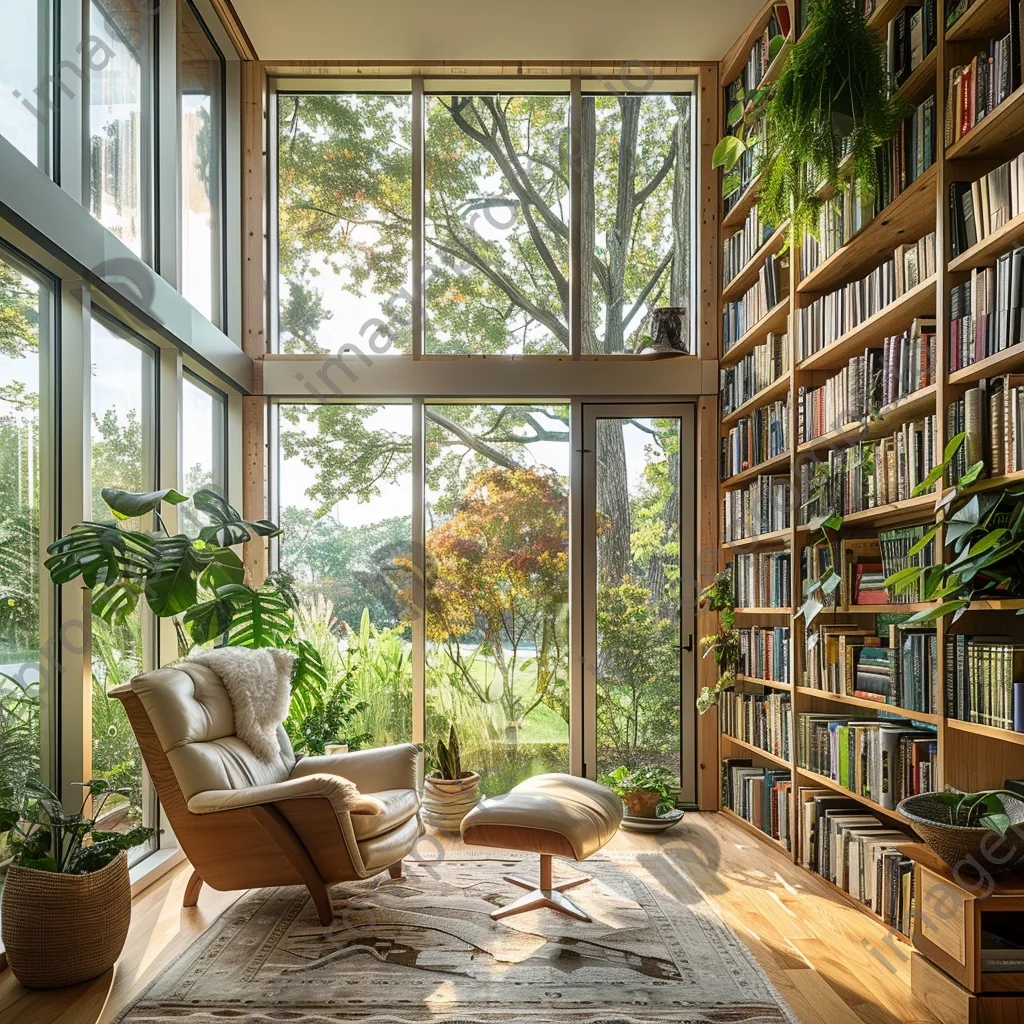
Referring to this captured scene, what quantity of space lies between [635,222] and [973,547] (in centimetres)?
340

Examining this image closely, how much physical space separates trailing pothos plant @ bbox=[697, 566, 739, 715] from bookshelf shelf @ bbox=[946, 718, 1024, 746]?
2.03 metres

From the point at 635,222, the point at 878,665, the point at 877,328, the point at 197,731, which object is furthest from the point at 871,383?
the point at 197,731

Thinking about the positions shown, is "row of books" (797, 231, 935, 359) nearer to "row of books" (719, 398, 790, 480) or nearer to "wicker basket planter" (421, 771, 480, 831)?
"row of books" (719, 398, 790, 480)

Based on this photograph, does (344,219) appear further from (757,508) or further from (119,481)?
(757,508)

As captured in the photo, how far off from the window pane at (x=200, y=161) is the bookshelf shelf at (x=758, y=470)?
2.97 m

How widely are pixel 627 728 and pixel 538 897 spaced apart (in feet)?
6.45

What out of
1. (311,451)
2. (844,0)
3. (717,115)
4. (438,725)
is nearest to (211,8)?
(311,451)

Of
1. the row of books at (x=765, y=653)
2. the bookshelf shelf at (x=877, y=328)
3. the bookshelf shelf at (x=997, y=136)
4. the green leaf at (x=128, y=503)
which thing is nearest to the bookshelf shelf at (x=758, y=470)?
the bookshelf shelf at (x=877, y=328)

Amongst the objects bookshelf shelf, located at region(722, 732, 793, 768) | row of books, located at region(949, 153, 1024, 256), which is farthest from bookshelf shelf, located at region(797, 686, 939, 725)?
row of books, located at region(949, 153, 1024, 256)

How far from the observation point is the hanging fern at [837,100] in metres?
3.09

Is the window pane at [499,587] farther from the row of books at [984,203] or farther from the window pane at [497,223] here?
the row of books at [984,203]

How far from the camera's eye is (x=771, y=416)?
4418 millimetres

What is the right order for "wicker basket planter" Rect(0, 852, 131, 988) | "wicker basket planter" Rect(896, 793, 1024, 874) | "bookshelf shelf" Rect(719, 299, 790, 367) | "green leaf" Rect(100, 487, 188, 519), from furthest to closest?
"bookshelf shelf" Rect(719, 299, 790, 367) < "green leaf" Rect(100, 487, 188, 519) < "wicker basket planter" Rect(0, 852, 131, 988) < "wicker basket planter" Rect(896, 793, 1024, 874)

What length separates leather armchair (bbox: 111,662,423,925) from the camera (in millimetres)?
3055
